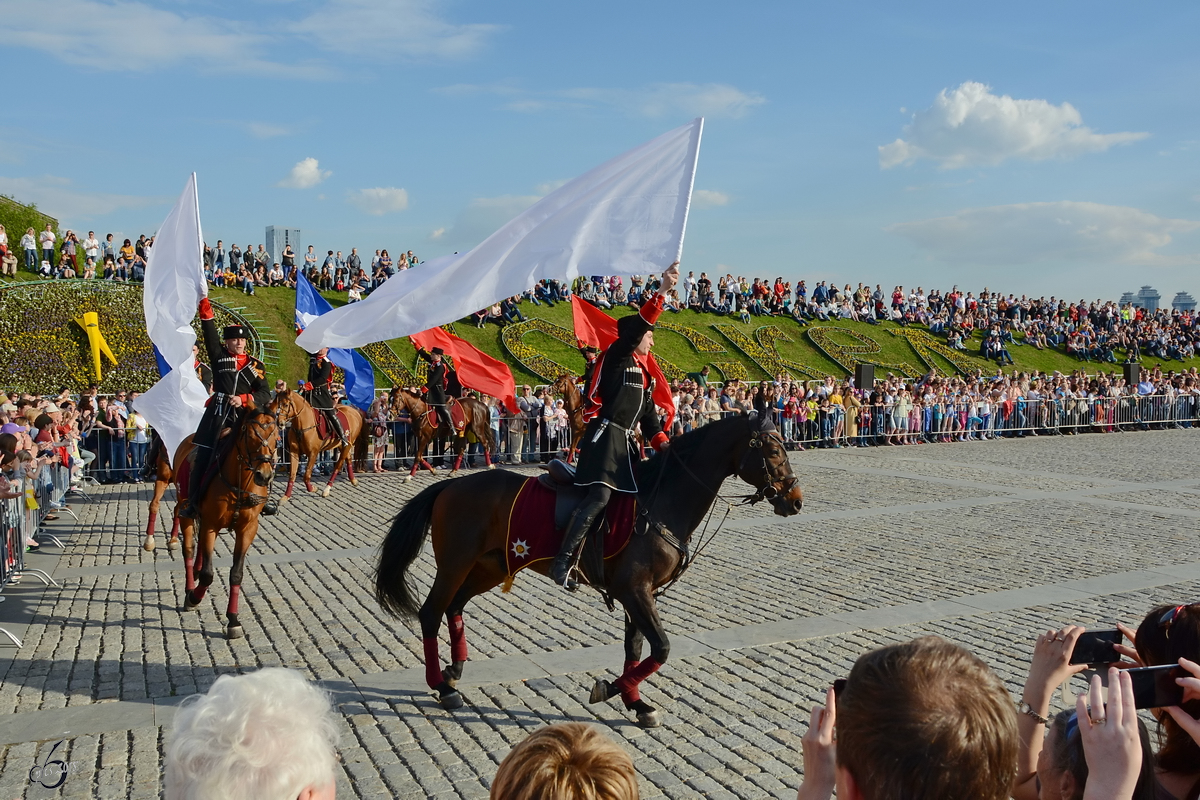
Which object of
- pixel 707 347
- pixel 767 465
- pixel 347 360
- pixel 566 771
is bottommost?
pixel 566 771

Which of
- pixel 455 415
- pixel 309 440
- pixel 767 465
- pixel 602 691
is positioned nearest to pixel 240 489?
pixel 602 691

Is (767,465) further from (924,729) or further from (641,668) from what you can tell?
(924,729)

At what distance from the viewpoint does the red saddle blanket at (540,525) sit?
6.41 metres

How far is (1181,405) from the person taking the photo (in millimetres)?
34219

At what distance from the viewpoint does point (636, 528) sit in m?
6.42

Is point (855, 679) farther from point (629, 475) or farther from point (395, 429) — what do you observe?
point (395, 429)

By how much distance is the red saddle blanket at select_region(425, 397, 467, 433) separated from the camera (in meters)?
20.9

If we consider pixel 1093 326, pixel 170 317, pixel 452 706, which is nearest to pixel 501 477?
pixel 452 706

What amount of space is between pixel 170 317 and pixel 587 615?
5060 mm

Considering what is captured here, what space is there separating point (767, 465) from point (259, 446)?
4.69 meters

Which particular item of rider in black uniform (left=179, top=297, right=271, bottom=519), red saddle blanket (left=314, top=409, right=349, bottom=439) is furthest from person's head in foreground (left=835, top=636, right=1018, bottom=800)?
red saddle blanket (left=314, top=409, right=349, bottom=439)

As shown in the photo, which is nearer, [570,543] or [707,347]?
[570,543]

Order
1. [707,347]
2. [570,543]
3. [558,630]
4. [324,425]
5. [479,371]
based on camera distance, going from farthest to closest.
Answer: [707,347] → [479,371] → [324,425] → [558,630] → [570,543]

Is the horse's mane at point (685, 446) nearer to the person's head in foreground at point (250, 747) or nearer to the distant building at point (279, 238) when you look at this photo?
the person's head in foreground at point (250, 747)
